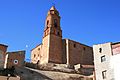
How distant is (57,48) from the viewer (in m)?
76.1

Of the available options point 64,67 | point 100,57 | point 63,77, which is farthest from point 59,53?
point 100,57

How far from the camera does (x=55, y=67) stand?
64.8 meters

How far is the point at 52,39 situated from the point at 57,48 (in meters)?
2.94

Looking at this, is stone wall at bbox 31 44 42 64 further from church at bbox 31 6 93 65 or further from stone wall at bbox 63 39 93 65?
stone wall at bbox 63 39 93 65

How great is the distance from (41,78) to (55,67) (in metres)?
11.9

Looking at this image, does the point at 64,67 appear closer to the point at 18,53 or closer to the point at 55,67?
the point at 55,67

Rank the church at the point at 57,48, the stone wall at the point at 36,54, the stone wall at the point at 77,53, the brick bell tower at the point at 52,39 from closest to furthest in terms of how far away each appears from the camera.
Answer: the brick bell tower at the point at 52,39 → the church at the point at 57,48 → the stone wall at the point at 77,53 → the stone wall at the point at 36,54

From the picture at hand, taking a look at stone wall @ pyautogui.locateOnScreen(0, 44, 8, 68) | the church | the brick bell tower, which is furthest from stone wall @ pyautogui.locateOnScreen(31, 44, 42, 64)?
stone wall @ pyautogui.locateOnScreen(0, 44, 8, 68)

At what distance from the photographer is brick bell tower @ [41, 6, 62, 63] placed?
73.9 meters

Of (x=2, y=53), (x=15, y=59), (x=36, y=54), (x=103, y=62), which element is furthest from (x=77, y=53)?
(x=2, y=53)

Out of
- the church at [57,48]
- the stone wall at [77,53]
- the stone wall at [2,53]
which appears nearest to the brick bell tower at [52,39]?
the church at [57,48]

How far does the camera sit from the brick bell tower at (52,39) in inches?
2911

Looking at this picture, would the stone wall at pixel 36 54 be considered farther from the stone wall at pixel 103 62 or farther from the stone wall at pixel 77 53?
the stone wall at pixel 103 62

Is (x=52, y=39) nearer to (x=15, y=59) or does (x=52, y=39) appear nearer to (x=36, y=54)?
(x=36, y=54)
